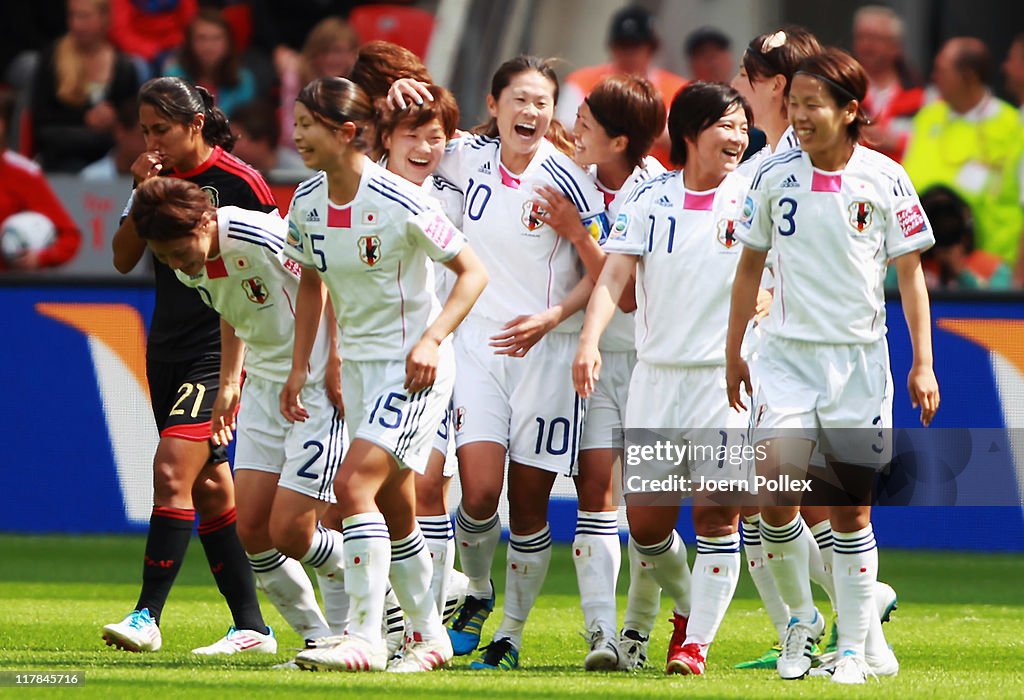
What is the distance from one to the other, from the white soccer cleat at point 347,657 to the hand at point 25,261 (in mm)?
6814

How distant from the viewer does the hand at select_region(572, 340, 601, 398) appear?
6027 mm

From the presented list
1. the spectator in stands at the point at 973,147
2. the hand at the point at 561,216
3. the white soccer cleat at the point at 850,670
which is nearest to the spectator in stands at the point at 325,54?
→ the spectator in stands at the point at 973,147

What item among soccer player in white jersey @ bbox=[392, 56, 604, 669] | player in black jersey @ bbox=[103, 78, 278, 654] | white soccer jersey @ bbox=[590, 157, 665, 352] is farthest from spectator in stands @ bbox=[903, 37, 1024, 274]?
player in black jersey @ bbox=[103, 78, 278, 654]

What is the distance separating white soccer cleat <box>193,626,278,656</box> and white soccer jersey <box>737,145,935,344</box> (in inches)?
93.6

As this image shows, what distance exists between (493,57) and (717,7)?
6.52ft

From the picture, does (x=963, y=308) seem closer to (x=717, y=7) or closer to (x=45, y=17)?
(x=717, y=7)

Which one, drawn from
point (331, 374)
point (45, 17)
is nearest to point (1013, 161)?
point (331, 374)

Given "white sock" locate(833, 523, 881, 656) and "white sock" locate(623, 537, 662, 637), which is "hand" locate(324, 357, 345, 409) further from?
"white sock" locate(833, 523, 881, 656)

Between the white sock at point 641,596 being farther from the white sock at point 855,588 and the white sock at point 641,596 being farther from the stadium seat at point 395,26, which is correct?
the stadium seat at point 395,26

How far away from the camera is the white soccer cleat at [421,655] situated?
18.9ft

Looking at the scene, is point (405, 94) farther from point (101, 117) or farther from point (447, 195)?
point (101, 117)

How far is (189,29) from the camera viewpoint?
13.0 meters

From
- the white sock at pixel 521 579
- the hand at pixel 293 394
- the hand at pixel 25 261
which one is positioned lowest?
the white sock at pixel 521 579

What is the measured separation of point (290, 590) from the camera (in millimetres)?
6410
